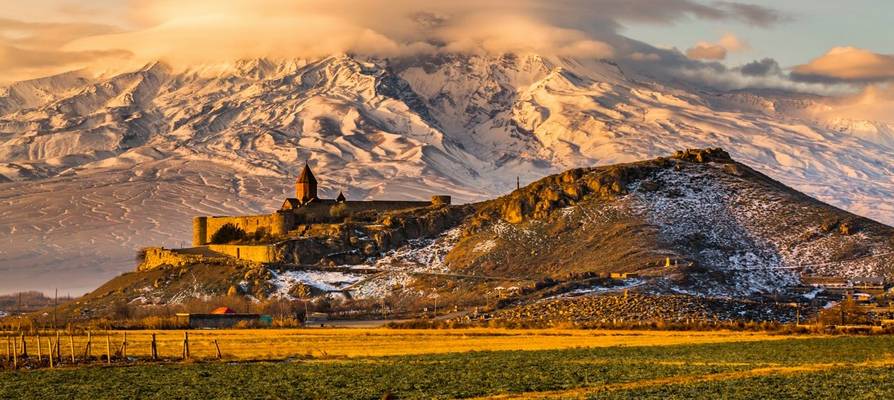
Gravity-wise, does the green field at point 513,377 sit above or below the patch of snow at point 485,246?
below

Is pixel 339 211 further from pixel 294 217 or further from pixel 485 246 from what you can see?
pixel 485 246

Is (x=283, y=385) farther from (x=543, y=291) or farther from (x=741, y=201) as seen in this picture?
(x=741, y=201)

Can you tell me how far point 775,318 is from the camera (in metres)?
102

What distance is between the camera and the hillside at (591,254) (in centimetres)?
11956

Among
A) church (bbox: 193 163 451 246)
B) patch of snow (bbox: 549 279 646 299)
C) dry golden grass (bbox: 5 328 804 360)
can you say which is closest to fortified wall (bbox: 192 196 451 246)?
church (bbox: 193 163 451 246)

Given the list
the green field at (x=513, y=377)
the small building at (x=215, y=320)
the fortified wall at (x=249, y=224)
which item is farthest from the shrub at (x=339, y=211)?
the green field at (x=513, y=377)

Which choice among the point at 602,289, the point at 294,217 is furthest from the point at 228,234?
the point at 602,289

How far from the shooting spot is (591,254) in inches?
5153

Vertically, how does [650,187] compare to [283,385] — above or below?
above

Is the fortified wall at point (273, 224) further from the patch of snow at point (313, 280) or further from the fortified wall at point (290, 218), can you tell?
the patch of snow at point (313, 280)

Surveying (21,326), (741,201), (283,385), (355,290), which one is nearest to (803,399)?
(283,385)

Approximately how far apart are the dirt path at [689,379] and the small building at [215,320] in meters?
52.6

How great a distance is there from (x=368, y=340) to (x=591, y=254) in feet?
174

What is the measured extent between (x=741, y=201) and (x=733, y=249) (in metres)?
12.4
